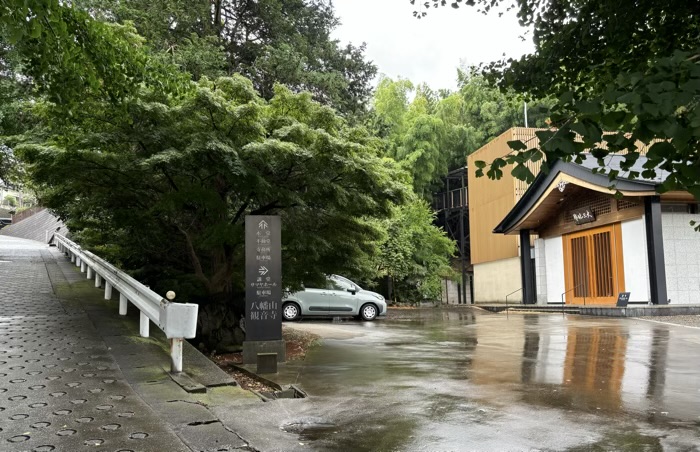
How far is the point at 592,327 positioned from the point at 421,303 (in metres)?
18.1

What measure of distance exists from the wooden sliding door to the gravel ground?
3358 millimetres

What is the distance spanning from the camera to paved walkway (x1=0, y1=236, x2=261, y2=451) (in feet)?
12.9

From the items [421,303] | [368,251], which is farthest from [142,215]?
[421,303]

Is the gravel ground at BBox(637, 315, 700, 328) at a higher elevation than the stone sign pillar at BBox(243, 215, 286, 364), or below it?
below

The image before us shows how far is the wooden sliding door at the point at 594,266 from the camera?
20.6 m

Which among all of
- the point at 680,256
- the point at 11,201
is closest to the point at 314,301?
the point at 680,256

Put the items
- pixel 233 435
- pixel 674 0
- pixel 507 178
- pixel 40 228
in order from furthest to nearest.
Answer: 1. pixel 40 228
2. pixel 507 178
3. pixel 674 0
4. pixel 233 435

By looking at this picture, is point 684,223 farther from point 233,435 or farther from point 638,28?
point 233,435

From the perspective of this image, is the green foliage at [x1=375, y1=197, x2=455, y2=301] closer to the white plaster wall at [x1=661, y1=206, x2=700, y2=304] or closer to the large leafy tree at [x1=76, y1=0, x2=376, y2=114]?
the large leafy tree at [x1=76, y1=0, x2=376, y2=114]

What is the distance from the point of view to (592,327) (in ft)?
47.3

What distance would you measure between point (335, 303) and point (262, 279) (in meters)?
9.52

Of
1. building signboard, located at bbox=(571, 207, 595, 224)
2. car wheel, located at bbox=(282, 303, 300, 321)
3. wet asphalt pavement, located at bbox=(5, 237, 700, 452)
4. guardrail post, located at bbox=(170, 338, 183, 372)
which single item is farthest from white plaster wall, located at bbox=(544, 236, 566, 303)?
guardrail post, located at bbox=(170, 338, 183, 372)

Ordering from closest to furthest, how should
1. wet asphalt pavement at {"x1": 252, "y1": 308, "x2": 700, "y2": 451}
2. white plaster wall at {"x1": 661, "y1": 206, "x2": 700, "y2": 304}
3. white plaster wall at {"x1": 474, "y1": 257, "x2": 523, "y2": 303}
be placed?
wet asphalt pavement at {"x1": 252, "y1": 308, "x2": 700, "y2": 451} → white plaster wall at {"x1": 661, "y1": 206, "x2": 700, "y2": 304} → white plaster wall at {"x1": 474, "y1": 257, "x2": 523, "y2": 303}

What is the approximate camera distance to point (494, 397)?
612 cm
